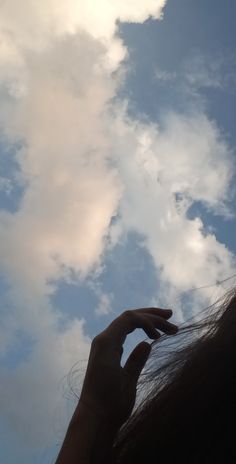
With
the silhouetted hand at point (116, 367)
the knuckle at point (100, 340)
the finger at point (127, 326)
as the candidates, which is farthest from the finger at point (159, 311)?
the knuckle at point (100, 340)

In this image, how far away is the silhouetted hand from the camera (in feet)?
7.60

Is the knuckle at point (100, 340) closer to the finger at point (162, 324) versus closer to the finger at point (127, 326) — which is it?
the finger at point (127, 326)

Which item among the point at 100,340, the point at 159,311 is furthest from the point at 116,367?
the point at 159,311

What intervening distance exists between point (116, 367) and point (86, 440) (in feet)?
1.33

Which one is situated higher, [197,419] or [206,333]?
[206,333]

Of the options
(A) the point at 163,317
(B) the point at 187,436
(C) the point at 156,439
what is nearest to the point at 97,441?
(C) the point at 156,439

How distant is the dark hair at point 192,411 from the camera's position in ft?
6.09

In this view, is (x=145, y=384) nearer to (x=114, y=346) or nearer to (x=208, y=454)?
(x=114, y=346)

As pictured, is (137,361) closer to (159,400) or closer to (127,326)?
(127,326)

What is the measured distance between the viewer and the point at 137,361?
2549mm

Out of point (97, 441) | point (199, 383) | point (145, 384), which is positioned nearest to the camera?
point (199, 383)

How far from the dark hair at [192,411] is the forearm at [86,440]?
0.05 metres

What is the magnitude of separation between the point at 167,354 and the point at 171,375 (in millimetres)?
271

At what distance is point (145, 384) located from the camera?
102 inches
